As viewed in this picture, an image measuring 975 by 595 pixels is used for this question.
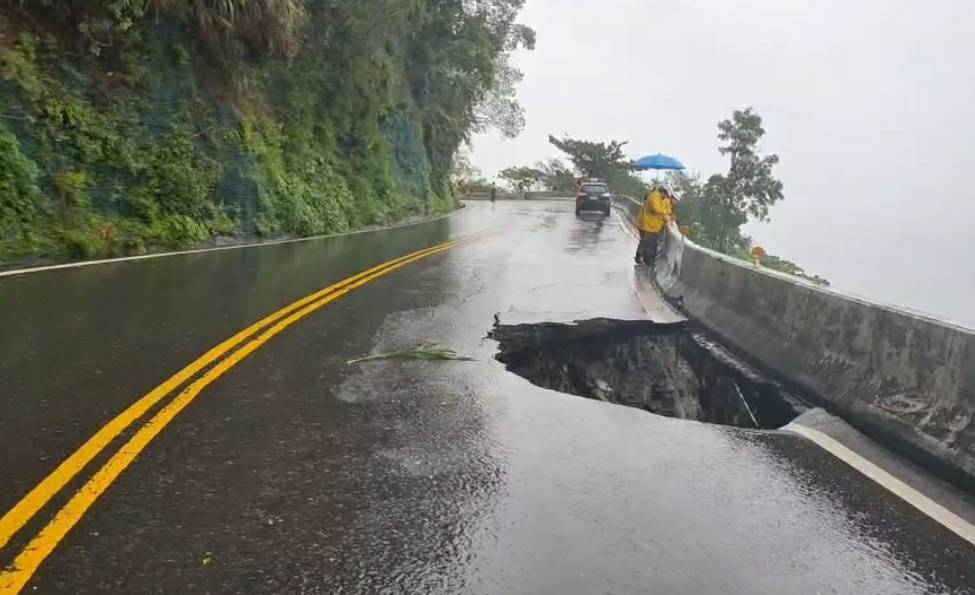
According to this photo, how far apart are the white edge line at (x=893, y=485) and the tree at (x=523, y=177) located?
2691 inches

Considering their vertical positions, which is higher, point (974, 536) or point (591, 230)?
point (974, 536)

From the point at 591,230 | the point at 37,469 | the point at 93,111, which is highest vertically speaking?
the point at 93,111

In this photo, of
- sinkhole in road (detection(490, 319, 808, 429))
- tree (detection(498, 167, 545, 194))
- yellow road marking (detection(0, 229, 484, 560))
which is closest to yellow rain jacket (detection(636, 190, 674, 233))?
sinkhole in road (detection(490, 319, 808, 429))

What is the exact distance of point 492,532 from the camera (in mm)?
3762

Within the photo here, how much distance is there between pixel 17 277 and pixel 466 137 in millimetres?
36995

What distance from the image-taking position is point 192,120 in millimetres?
18156

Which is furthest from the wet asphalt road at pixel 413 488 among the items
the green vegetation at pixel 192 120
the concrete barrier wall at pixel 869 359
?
the green vegetation at pixel 192 120

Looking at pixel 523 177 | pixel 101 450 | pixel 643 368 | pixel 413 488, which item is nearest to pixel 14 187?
pixel 101 450

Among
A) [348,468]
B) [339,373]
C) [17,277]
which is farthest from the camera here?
[17,277]

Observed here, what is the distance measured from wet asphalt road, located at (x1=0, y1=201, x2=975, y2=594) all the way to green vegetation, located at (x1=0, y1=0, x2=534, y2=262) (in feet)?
21.9

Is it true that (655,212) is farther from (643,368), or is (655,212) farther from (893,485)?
(893,485)

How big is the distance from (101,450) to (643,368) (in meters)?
5.49

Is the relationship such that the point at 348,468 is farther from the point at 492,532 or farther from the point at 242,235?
the point at 242,235

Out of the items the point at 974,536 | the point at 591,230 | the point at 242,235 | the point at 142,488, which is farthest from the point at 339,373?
the point at 591,230
